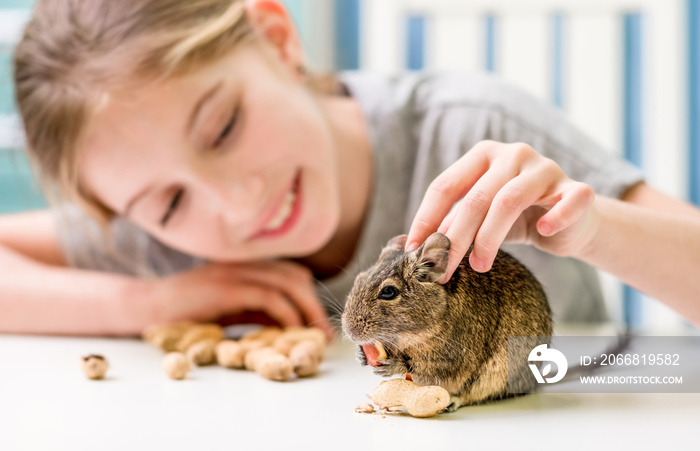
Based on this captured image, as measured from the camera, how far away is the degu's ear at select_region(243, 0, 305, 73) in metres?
1.16

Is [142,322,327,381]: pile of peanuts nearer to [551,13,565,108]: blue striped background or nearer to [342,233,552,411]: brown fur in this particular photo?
[342,233,552,411]: brown fur

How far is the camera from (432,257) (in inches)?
20.2

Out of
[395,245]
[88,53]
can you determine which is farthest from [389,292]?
[88,53]

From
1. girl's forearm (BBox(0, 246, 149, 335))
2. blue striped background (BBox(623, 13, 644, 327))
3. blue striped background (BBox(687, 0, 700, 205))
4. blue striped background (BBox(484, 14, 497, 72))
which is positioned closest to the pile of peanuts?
girl's forearm (BBox(0, 246, 149, 335))

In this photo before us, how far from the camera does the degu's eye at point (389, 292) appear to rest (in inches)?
21.6

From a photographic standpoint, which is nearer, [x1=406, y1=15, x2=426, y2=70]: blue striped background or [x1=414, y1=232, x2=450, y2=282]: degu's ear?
[x1=414, y1=232, x2=450, y2=282]: degu's ear

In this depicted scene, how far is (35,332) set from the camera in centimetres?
111

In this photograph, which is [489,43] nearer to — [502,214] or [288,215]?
[288,215]

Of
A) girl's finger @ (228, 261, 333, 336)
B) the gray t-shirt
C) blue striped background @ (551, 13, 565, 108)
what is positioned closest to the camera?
the gray t-shirt

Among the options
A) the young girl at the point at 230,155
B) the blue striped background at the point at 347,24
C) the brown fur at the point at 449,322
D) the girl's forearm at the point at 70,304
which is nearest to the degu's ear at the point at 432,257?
the brown fur at the point at 449,322

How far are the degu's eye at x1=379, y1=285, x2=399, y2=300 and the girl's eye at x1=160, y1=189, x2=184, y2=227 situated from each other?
0.54 meters

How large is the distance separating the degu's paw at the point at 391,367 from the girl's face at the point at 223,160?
459mm

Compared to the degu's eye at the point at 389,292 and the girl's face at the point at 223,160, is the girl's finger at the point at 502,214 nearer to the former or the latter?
the degu's eye at the point at 389,292

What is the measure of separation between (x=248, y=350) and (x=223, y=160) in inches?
11.6
